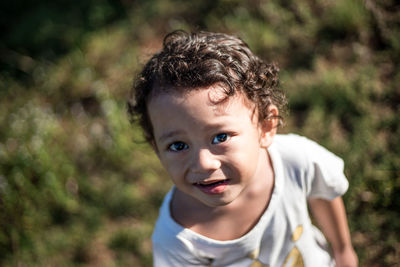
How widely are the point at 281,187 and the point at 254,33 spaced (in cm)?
Answer: 225

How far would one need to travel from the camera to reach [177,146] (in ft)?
4.27

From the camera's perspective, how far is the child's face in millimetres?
1232

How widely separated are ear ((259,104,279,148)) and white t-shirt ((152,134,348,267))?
0.48 feet

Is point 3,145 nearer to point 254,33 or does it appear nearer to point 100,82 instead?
point 100,82

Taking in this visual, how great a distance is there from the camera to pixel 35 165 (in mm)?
2896

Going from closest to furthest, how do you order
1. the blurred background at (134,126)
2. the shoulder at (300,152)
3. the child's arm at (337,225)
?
1. the shoulder at (300,152)
2. the child's arm at (337,225)
3. the blurred background at (134,126)

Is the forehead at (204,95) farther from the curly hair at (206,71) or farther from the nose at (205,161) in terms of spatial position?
the nose at (205,161)

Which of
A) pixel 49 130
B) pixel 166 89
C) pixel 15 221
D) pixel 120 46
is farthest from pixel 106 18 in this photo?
pixel 166 89

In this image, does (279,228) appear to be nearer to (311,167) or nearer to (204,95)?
(311,167)

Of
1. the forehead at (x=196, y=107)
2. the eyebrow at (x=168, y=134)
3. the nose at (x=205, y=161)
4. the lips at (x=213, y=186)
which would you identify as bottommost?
the lips at (x=213, y=186)

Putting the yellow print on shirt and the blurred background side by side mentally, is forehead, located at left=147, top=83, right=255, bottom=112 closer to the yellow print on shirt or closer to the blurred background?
the yellow print on shirt

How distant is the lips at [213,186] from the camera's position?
4.30 ft

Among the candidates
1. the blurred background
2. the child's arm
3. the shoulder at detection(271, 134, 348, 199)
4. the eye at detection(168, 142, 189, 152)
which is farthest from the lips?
the blurred background

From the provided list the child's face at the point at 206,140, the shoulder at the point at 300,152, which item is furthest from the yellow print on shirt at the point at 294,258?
the child's face at the point at 206,140
